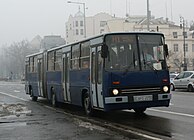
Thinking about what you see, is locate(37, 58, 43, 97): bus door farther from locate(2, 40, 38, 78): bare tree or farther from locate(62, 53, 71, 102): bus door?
locate(2, 40, 38, 78): bare tree

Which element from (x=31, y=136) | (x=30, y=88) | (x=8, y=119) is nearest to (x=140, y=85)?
(x=31, y=136)

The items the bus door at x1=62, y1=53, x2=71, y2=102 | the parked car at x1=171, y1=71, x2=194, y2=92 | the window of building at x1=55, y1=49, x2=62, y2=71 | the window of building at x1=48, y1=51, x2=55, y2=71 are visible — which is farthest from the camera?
the parked car at x1=171, y1=71, x2=194, y2=92

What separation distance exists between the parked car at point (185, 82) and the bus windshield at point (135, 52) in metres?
19.1

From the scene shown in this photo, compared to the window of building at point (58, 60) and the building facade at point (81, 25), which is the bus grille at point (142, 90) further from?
the building facade at point (81, 25)

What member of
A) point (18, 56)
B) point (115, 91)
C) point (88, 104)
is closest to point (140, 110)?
point (88, 104)

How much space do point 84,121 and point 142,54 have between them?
2982mm

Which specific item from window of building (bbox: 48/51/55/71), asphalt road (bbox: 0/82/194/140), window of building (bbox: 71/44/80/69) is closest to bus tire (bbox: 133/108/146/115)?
asphalt road (bbox: 0/82/194/140)

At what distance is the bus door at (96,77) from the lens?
551 inches

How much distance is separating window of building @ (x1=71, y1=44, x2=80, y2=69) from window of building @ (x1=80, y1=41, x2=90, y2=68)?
54 cm

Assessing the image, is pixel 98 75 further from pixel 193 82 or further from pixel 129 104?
pixel 193 82

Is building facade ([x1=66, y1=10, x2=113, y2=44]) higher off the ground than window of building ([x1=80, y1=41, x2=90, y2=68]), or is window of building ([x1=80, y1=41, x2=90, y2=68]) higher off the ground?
building facade ([x1=66, y1=10, x2=113, y2=44])

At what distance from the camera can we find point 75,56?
56.7 ft

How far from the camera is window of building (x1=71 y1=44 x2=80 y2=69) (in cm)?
1697

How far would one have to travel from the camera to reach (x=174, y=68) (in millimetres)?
94562
